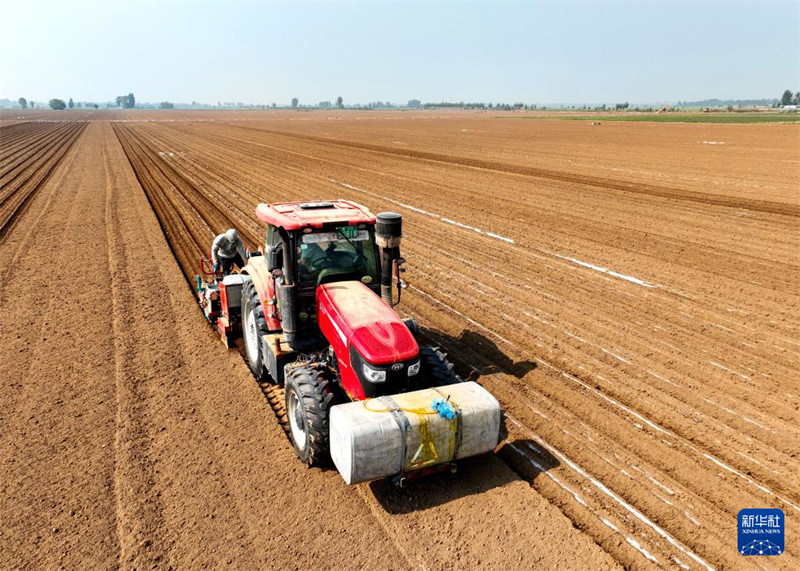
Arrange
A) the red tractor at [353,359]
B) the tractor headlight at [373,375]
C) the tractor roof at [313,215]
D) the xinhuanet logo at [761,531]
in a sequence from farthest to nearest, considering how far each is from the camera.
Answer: the tractor roof at [313,215] < the tractor headlight at [373,375] < the red tractor at [353,359] < the xinhuanet logo at [761,531]

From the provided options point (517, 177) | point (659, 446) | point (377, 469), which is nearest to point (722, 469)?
point (659, 446)

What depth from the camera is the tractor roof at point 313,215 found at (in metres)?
5.60

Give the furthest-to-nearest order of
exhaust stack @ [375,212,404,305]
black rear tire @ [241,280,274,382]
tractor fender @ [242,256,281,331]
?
1. black rear tire @ [241,280,274,382]
2. tractor fender @ [242,256,281,331]
3. exhaust stack @ [375,212,404,305]

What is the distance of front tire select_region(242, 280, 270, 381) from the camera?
6.57m

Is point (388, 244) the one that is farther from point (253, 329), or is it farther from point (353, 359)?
point (253, 329)

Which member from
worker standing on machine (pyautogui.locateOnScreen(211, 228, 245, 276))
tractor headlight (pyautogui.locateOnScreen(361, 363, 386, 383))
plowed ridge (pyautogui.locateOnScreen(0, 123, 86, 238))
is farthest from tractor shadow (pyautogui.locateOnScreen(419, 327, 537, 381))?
plowed ridge (pyautogui.locateOnScreen(0, 123, 86, 238))

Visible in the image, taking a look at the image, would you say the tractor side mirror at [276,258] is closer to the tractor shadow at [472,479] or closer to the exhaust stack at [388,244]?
the exhaust stack at [388,244]

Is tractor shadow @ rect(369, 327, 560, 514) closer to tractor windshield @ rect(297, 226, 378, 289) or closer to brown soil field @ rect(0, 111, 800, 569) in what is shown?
brown soil field @ rect(0, 111, 800, 569)

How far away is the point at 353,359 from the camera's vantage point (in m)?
4.98

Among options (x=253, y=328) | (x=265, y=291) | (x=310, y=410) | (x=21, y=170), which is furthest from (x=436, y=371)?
(x=21, y=170)

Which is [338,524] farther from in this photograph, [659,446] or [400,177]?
[400,177]

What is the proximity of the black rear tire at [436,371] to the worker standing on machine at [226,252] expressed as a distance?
4.41m

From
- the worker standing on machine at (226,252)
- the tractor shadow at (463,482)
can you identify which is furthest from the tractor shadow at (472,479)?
the worker standing on machine at (226,252)

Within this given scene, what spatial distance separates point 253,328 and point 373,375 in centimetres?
288
